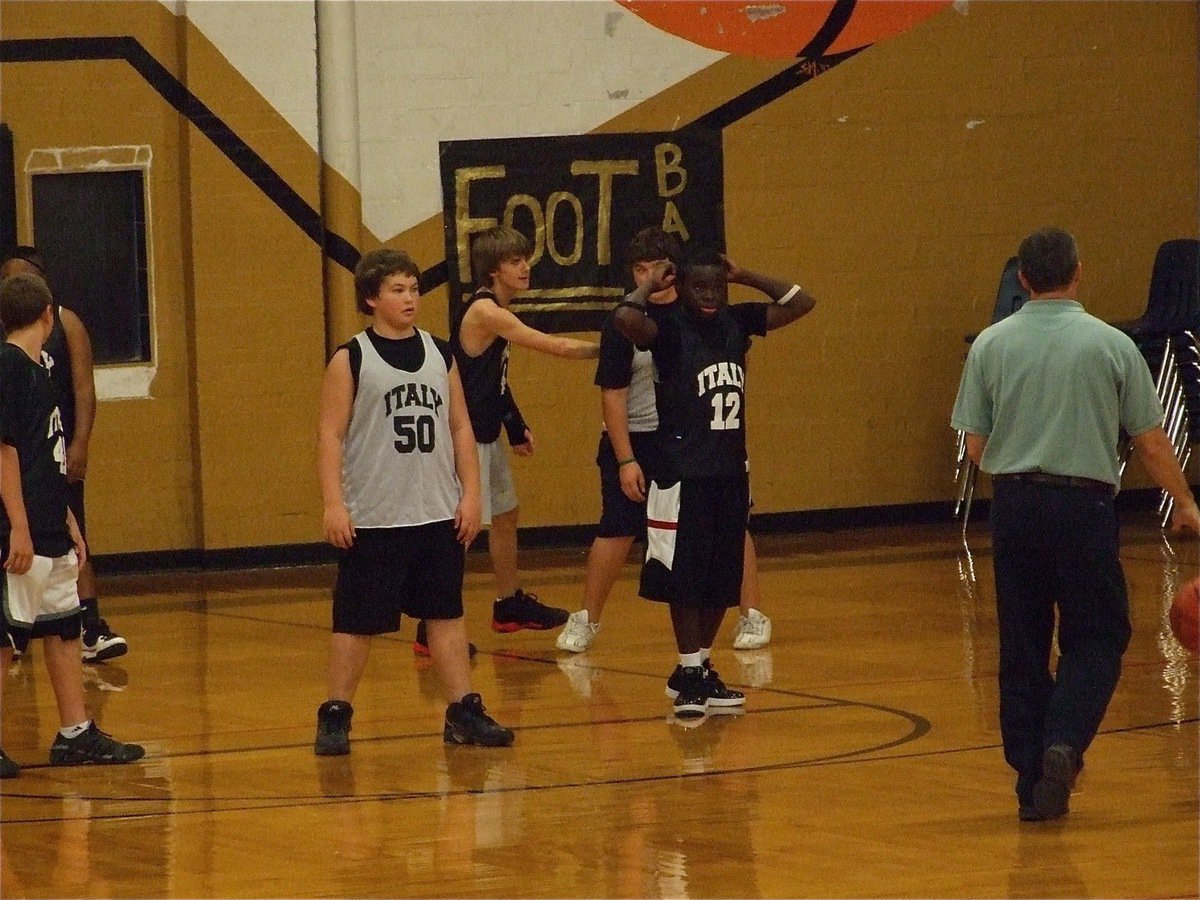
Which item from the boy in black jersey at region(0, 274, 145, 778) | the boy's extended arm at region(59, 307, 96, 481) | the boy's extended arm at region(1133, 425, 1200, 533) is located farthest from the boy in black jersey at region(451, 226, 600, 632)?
the boy's extended arm at region(1133, 425, 1200, 533)

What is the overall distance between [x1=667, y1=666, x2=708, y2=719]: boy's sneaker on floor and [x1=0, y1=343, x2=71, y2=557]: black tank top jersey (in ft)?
7.15

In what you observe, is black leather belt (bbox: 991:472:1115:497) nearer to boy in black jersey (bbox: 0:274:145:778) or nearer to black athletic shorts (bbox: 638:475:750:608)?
black athletic shorts (bbox: 638:475:750:608)

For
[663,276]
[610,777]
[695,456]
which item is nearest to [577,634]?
[695,456]

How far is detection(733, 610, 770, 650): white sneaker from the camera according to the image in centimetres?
952

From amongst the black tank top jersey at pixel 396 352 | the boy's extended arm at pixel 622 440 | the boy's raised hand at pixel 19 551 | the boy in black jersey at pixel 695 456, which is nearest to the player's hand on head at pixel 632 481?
the boy's extended arm at pixel 622 440

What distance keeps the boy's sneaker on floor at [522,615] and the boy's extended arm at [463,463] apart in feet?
8.47

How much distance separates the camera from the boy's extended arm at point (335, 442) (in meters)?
7.16

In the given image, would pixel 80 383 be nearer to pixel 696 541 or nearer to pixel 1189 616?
pixel 696 541

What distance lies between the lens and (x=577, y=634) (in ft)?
31.3

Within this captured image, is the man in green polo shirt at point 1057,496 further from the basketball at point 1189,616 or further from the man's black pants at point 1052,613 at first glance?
the basketball at point 1189,616

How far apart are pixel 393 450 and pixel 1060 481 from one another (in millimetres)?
2234

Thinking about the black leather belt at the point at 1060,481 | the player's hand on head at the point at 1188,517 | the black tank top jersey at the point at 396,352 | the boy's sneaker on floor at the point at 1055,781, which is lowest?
the boy's sneaker on floor at the point at 1055,781

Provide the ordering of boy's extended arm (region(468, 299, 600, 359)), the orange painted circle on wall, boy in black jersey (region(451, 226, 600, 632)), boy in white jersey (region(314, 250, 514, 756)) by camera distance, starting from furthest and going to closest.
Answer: the orange painted circle on wall, boy in black jersey (region(451, 226, 600, 632)), boy's extended arm (region(468, 299, 600, 359)), boy in white jersey (region(314, 250, 514, 756))

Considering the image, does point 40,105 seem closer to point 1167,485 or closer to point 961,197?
point 961,197
